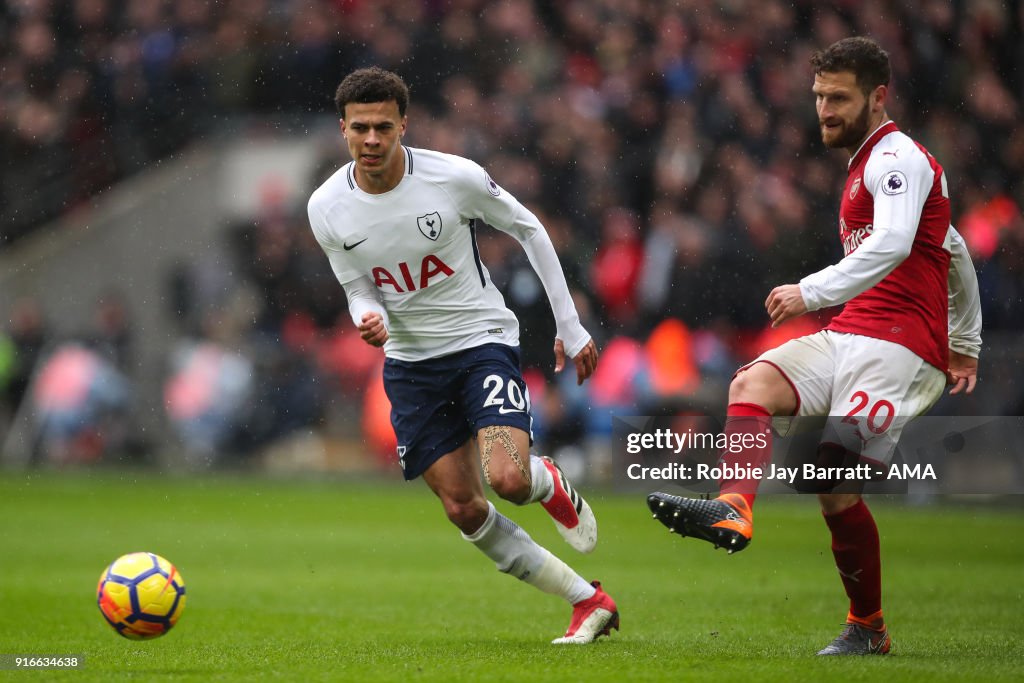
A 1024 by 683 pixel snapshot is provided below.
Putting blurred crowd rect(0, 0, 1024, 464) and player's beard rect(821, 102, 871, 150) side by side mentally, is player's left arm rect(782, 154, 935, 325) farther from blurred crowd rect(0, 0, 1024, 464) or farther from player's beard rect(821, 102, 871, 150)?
blurred crowd rect(0, 0, 1024, 464)

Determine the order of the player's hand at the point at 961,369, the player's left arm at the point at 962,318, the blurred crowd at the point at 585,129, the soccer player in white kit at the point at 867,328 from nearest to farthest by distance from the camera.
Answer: the soccer player in white kit at the point at 867,328, the player's left arm at the point at 962,318, the player's hand at the point at 961,369, the blurred crowd at the point at 585,129

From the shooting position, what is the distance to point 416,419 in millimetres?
7203

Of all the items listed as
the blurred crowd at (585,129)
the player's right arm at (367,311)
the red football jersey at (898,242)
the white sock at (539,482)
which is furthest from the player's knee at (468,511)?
the blurred crowd at (585,129)

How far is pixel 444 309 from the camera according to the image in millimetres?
7211

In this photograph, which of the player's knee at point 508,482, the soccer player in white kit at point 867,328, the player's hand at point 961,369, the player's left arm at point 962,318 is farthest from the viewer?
the player's hand at point 961,369

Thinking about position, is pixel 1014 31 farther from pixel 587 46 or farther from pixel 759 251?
→ pixel 587 46

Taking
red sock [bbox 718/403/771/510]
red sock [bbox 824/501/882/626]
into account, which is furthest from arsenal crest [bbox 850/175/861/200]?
red sock [bbox 824/501/882/626]

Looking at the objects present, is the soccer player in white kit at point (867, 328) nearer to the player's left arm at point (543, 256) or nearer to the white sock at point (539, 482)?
the player's left arm at point (543, 256)

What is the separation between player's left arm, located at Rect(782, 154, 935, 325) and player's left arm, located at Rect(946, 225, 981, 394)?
64 centimetres

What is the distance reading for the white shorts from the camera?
6.36m

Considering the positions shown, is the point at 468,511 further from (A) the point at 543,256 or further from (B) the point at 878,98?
(B) the point at 878,98

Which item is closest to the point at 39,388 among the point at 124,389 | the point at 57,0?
the point at 124,389

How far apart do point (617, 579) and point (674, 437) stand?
2.30m

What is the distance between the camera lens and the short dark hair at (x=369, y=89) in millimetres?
6906
